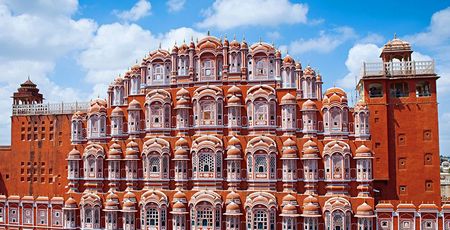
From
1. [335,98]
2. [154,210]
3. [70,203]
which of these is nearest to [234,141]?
[154,210]

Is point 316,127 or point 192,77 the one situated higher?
point 192,77

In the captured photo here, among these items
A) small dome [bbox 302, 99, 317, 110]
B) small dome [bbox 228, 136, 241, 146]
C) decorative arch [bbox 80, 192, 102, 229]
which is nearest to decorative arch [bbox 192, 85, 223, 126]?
small dome [bbox 228, 136, 241, 146]

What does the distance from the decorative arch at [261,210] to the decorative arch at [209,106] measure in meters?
7.40

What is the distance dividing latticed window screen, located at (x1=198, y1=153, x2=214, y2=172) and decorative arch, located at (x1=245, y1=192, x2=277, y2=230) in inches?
171

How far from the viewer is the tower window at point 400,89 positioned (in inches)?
1693

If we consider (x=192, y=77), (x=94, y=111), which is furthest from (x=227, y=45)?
(x=94, y=111)

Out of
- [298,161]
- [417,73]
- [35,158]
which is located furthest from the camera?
[35,158]

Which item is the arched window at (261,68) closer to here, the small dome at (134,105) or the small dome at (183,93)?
the small dome at (183,93)

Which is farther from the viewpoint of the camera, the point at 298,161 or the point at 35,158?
the point at 35,158

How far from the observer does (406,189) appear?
137ft

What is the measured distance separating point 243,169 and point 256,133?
3355mm

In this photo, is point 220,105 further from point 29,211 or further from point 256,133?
point 29,211

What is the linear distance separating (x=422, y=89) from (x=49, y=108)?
41.0m

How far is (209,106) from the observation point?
41781mm
